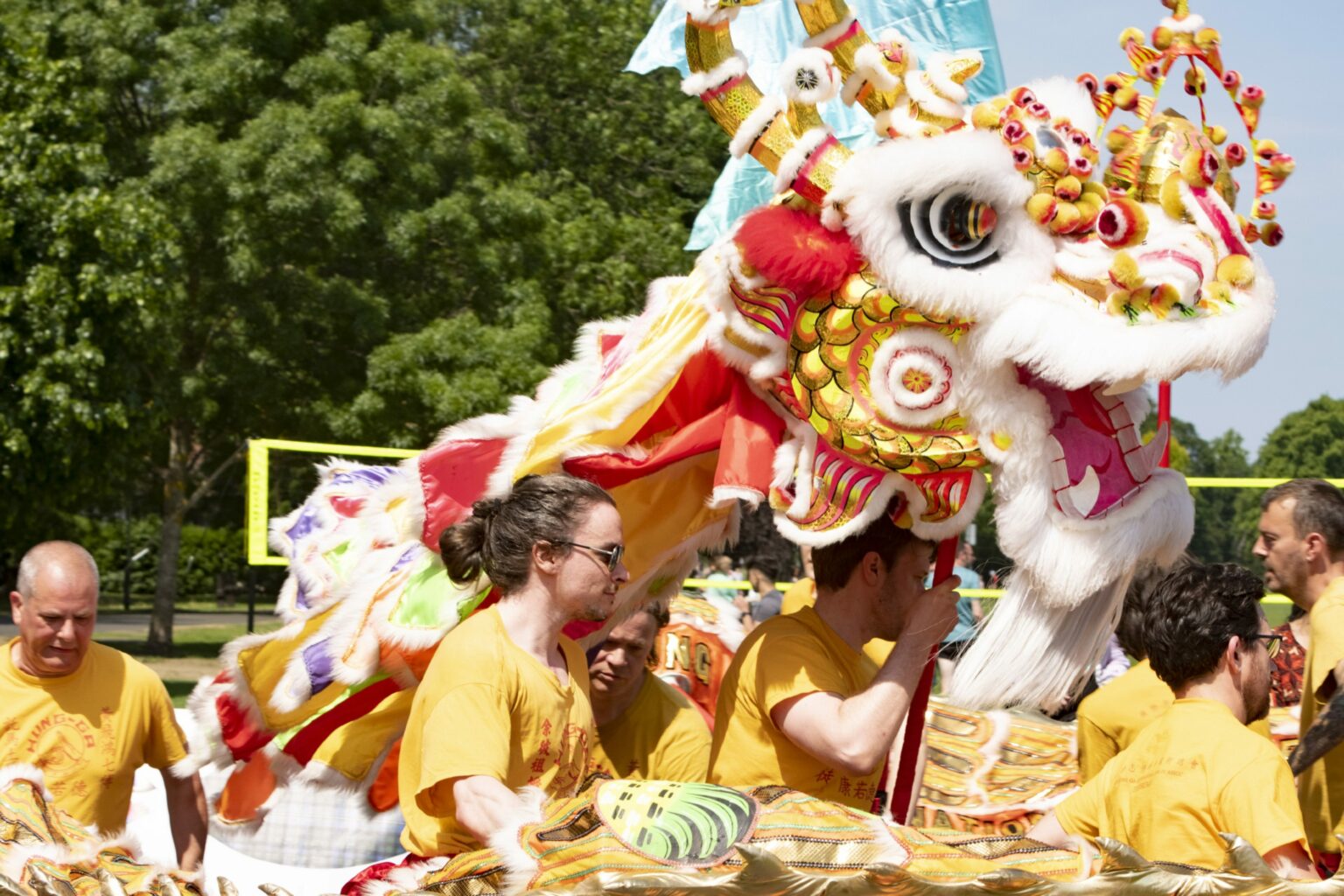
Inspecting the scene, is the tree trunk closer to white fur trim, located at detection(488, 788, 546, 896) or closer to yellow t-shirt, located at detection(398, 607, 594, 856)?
yellow t-shirt, located at detection(398, 607, 594, 856)

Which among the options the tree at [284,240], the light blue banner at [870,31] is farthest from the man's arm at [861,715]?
the tree at [284,240]

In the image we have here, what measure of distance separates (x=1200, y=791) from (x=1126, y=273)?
899 mm

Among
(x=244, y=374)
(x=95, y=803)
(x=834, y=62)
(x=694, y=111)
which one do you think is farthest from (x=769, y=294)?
(x=694, y=111)

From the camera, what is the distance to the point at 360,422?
1465 cm

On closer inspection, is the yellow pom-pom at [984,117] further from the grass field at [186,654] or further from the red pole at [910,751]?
the grass field at [186,654]

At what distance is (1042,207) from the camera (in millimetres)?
3041

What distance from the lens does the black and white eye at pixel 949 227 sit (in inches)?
119

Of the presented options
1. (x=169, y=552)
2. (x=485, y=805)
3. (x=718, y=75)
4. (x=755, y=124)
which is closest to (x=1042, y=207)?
(x=755, y=124)

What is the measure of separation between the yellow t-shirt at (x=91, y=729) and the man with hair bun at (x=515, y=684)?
135cm

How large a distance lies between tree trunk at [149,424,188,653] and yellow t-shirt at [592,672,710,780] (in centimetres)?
1326

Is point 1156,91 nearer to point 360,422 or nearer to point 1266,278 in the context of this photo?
point 1266,278

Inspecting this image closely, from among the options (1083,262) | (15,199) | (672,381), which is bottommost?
(672,381)

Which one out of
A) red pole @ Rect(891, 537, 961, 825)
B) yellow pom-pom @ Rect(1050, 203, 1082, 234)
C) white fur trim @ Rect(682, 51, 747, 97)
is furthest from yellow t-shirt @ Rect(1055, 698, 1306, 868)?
white fur trim @ Rect(682, 51, 747, 97)

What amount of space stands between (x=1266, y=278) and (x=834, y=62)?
89 cm
